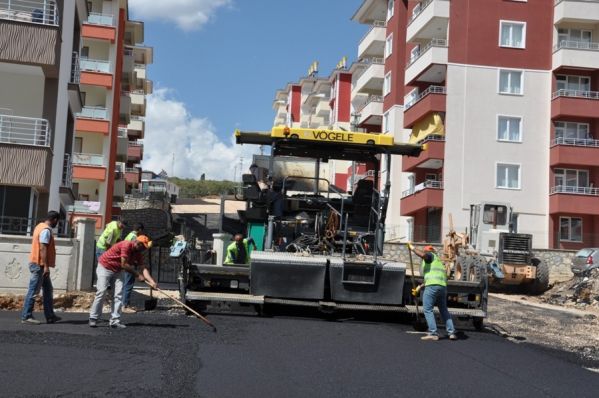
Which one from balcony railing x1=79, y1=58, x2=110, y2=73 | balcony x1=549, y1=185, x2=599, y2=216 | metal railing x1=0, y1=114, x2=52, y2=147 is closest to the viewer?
metal railing x1=0, y1=114, x2=52, y2=147

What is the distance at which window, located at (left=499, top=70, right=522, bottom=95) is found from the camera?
3700 centimetres

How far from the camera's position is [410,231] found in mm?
38906

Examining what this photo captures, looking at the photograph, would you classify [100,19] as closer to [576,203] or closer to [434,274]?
[576,203]

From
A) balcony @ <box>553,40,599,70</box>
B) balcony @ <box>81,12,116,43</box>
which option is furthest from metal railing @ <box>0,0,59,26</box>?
balcony @ <box>553,40,599,70</box>

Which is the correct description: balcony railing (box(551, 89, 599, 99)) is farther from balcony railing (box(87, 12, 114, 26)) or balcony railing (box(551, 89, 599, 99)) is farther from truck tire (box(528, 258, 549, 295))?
balcony railing (box(87, 12, 114, 26))

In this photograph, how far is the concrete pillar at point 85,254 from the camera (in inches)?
635

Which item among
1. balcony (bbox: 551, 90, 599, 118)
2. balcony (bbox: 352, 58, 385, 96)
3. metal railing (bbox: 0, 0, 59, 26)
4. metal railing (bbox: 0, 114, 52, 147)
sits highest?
balcony (bbox: 352, 58, 385, 96)

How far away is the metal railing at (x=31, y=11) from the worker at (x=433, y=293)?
1252 centimetres

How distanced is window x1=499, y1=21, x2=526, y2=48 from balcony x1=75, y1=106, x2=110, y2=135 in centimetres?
1807

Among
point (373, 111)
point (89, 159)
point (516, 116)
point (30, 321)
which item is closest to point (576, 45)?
point (516, 116)

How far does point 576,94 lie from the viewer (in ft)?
120

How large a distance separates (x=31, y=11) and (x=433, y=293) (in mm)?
14041

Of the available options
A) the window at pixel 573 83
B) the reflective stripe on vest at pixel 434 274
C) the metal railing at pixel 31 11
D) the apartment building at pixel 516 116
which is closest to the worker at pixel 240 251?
the reflective stripe on vest at pixel 434 274

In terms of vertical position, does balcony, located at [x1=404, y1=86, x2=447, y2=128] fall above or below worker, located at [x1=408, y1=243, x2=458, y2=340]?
above
